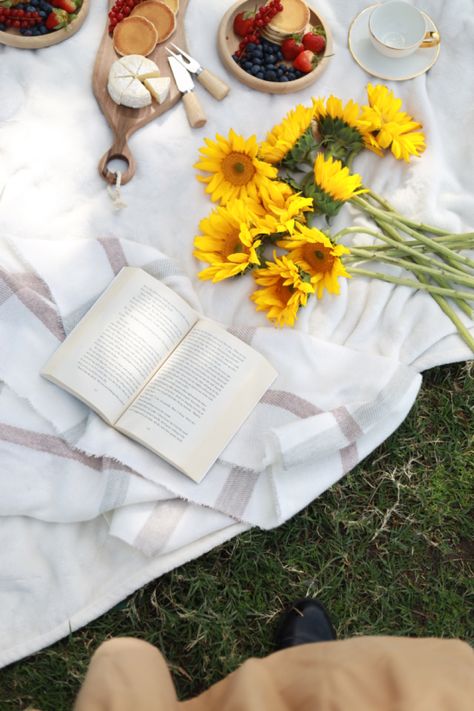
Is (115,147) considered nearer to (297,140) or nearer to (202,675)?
(297,140)

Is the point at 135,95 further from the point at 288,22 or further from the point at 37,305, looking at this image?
the point at 37,305

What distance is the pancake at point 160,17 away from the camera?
5.41ft

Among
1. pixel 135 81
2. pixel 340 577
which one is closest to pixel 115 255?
pixel 135 81

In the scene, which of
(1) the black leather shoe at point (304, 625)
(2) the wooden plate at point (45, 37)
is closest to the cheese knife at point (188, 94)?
(2) the wooden plate at point (45, 37)

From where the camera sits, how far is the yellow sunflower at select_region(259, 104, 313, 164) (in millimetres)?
1518

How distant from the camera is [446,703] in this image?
92 centimetres

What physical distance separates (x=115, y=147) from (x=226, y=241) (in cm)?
32

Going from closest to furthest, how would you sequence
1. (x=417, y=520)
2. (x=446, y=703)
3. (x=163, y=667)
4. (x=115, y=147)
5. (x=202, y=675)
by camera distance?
(x=446, y=703), (x=163, y=667), (x=202, y=675), (x=417, y=520), (x=115, y=147)

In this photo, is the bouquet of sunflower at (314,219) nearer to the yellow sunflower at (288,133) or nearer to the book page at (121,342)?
the yellow sunflower at (288,133)

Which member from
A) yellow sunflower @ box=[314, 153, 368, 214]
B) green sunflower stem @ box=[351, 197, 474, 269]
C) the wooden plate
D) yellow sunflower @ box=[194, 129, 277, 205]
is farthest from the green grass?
the wooden plate

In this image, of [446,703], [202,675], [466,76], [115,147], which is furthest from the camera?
[466,76]

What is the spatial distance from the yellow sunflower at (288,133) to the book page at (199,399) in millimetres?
366

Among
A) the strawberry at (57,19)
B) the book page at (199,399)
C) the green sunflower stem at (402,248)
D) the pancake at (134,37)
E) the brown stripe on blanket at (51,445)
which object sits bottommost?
the brown stripe on blanket at (51,445)

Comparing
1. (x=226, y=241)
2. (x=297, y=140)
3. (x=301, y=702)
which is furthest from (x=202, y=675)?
(x=297, y=140)
